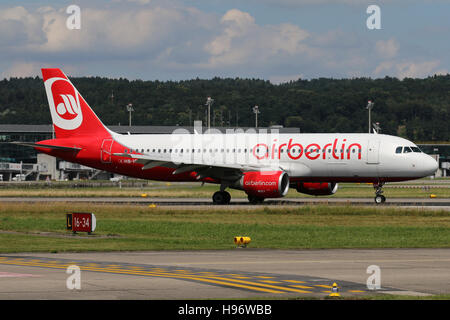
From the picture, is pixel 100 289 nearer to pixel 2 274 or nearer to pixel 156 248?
pixel 2 274

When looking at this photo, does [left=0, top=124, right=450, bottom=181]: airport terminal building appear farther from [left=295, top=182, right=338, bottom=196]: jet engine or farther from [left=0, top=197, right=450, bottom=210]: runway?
[left=295, top=182, right=338, bottom=196]: jet engine

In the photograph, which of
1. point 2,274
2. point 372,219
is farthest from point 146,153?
point 2,274

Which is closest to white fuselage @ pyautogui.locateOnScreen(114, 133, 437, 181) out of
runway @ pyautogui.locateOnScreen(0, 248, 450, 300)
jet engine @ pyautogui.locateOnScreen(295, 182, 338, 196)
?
jet engine @ pyautogui.locateOnScreen(295, 182, 338, 196)

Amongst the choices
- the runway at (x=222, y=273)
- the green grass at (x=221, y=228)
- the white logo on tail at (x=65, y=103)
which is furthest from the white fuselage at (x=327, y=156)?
the runway at (x=222, y=273)

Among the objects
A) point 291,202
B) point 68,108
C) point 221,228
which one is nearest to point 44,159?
point 68,108

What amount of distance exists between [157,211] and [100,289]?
3023 centimetres

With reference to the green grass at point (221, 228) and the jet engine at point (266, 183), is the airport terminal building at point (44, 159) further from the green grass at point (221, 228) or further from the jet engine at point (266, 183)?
the green grass at point (221, 228)

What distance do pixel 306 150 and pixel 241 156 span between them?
515 centimetres

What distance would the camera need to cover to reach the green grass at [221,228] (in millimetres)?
31828

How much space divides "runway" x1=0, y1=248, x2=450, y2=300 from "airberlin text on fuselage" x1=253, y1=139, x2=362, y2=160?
25.2 meters

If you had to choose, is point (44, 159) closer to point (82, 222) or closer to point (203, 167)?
point (203, 167)

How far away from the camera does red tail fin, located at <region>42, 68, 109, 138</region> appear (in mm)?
63125

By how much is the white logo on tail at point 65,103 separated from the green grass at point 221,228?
467 inches

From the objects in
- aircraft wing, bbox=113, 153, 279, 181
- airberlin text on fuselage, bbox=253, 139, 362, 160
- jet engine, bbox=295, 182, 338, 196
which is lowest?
jet engine, bbox=295, 182, 338, 196
